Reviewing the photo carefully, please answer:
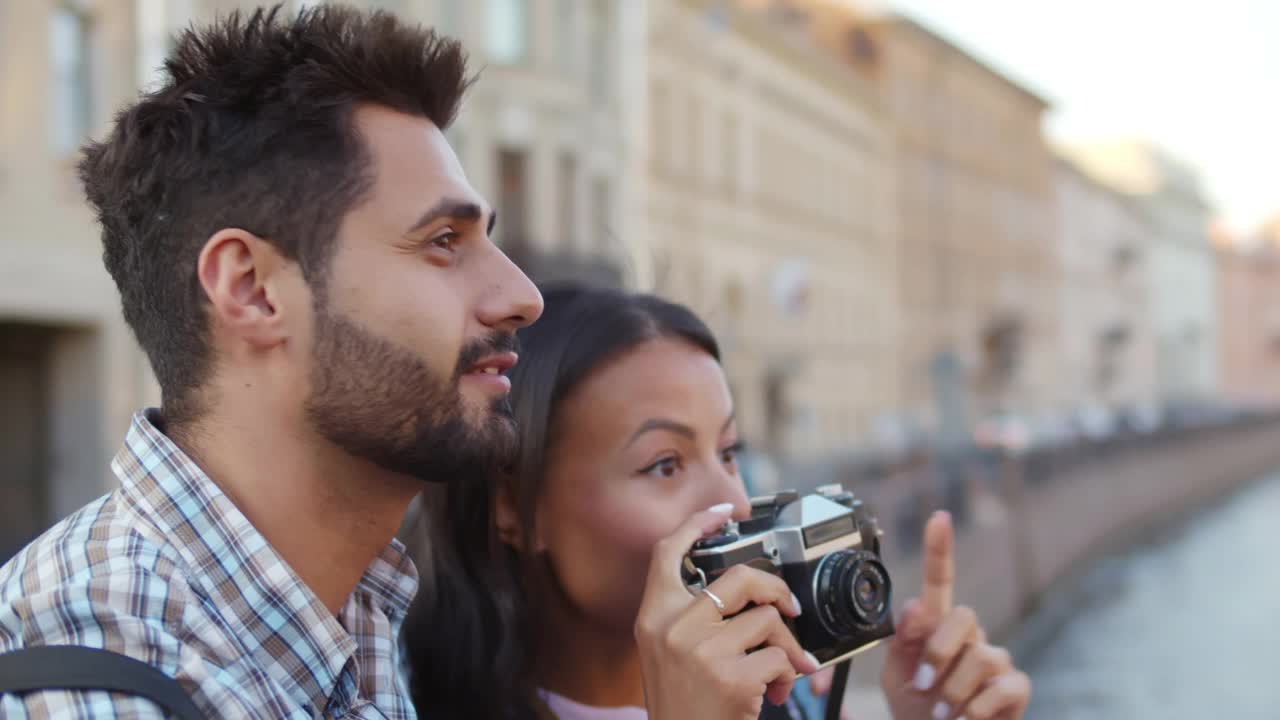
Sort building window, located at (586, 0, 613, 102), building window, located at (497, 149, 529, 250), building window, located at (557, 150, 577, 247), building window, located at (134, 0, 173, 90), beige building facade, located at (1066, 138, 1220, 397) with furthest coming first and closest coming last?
beige building facade, located at (1066, 138, 1220, 397) → building window, located at (586, 0, 613, 102) → building window, located at (557, 150, 577, 247) → building window, located at (497, 149, 529, 250) → building window, located at (134, 0, 173, 90)

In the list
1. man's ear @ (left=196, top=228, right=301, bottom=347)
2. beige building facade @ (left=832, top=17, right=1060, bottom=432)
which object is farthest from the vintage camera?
beige building facade @ (left=832, top=17, right=1060, bottom=432)

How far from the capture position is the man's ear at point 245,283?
155 centimetres

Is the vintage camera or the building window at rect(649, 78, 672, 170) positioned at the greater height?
the building window at rect(649, 78, 672, 170)

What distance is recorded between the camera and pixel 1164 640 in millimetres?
21812

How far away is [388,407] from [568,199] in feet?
64.9

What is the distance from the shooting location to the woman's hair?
2230 mm

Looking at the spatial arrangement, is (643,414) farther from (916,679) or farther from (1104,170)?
(1104,170)

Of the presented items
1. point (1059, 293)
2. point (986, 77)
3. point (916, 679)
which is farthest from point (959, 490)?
point (1059, 293)

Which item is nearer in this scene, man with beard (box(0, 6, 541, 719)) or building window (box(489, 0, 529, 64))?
man with beard (box(0, 6, 541, 719))

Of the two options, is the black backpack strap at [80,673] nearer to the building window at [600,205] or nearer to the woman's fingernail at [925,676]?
the woman's fingernail at [925,676]

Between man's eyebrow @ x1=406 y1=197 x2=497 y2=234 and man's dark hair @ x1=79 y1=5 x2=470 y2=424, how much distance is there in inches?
2.9

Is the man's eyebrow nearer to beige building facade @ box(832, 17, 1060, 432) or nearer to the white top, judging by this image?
the white top

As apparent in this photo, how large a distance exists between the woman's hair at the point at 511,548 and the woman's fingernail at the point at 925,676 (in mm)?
601

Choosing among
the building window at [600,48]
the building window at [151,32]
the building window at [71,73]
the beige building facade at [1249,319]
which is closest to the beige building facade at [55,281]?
the building window at [71,73]
